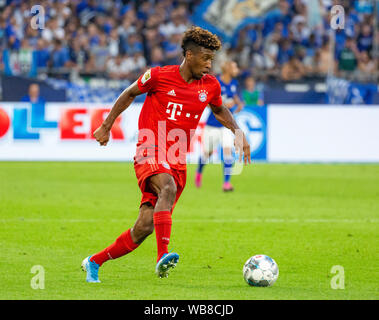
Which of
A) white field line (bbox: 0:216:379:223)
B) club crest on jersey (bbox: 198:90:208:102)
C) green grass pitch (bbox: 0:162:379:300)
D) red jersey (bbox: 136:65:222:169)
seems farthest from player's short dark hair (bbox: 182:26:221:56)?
white field line (bbox: 0:216:379:223)

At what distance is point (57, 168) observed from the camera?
60.1ft

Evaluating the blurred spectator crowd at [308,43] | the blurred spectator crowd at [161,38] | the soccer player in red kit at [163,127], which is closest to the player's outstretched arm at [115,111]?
the soccer player in red kit at [163,127]

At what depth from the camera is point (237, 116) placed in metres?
19.3

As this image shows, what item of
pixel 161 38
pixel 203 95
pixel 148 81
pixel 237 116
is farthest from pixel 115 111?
pixel 161 38

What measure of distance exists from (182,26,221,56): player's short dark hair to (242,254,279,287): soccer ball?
1756 millimetres

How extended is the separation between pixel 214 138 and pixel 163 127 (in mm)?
8746

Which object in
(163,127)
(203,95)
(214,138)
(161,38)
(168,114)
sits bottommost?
(163,127)

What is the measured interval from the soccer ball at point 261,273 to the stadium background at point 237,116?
0.98ft

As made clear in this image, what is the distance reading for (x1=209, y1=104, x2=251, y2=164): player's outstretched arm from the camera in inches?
284

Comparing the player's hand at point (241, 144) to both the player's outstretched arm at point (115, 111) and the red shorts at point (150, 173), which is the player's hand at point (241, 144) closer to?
the red shorts at point (150, 173)

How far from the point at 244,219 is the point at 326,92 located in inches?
478

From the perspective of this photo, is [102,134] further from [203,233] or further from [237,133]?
[203,233]

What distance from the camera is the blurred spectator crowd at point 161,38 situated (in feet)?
79.1

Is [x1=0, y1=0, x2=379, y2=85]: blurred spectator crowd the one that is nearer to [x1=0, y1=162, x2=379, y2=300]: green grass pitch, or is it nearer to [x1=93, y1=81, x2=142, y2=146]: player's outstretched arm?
[x1=0, y1=162, x2=379, y2=300]: green grass pitch
